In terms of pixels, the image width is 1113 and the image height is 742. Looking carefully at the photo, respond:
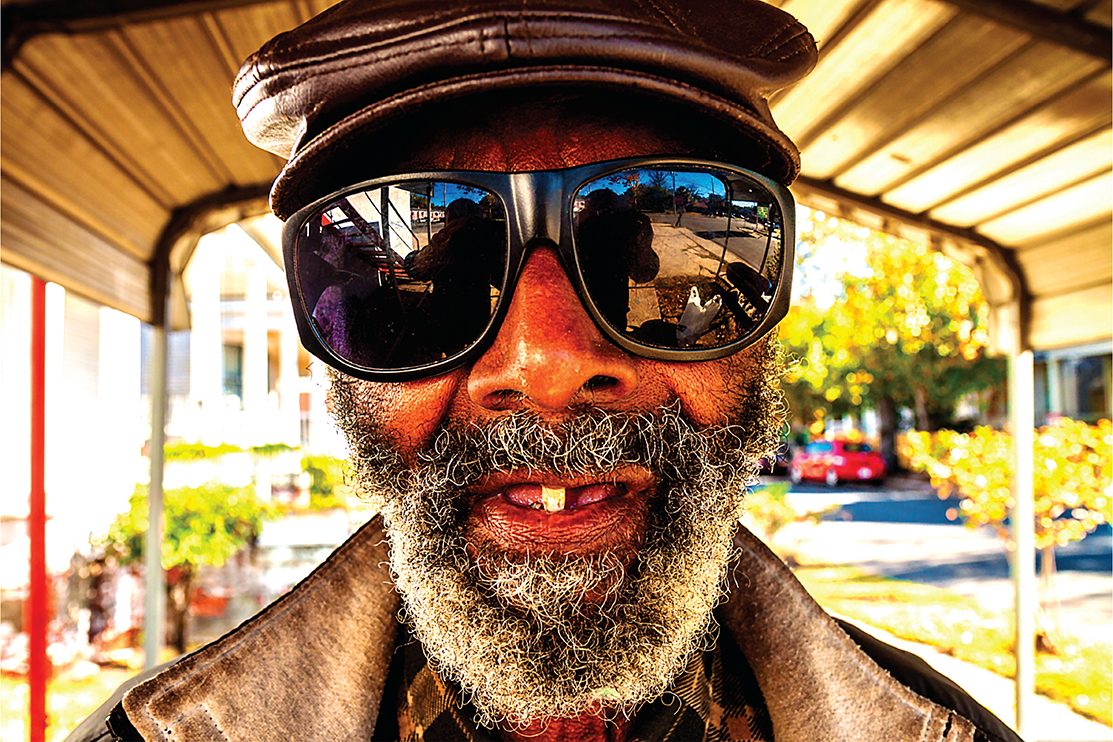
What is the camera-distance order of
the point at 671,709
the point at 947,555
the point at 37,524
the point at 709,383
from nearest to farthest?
the point at 709,383 < the point at 671,709 < the point at 37,524 < the point at 947,555

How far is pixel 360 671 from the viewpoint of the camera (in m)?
1.34

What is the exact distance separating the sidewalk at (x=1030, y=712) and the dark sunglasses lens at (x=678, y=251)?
3.58 m

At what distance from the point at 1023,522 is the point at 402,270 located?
4042 millimetres

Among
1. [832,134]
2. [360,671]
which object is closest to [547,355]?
[360,671]

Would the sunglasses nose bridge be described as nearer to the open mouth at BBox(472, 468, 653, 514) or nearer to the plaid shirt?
the open mouth at BBox(472, 468, 653, 514)

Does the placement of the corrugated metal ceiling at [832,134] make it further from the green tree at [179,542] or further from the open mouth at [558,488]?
the green tree at [179,542]

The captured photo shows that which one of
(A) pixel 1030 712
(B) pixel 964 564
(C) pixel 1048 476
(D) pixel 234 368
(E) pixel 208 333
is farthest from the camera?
(D) pixel 234 368

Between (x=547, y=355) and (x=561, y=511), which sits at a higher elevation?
(x=547, y=355)

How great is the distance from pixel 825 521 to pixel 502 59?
1570 centimetres

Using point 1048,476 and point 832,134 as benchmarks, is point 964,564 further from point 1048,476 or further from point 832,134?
point 832,134

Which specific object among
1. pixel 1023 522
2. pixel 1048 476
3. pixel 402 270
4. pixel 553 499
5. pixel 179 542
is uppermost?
pixel 402 270

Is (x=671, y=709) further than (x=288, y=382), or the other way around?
(x=288, y=382)

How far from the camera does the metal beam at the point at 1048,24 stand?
2189 mm

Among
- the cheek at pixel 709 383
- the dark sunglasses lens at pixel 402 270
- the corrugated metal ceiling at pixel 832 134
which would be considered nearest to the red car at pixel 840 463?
the corrugated metal ceiling at pixel 832 134
